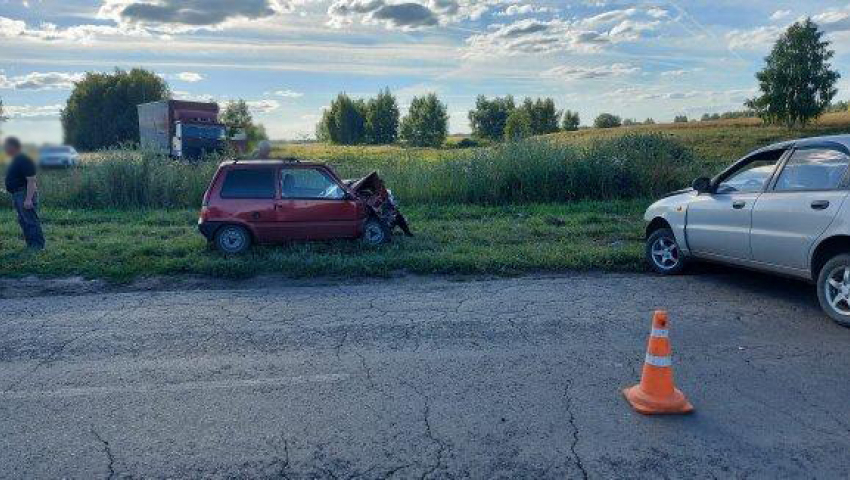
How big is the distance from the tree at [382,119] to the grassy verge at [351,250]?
11664 millimetres

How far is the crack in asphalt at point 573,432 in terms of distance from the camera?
3.87m

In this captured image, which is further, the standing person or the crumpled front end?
the crumpled front end

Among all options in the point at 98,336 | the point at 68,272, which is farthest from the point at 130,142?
the point at 98,336

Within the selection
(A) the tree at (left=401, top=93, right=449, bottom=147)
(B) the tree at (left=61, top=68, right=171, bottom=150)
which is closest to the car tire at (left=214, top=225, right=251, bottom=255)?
(B) the tree at (left=61, top=68, right=171, bottom=150)

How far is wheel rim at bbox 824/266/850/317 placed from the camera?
6.39 m

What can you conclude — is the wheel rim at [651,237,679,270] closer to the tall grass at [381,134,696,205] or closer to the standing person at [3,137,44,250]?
the standing person at [3,137,44,250]

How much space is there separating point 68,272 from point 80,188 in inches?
364

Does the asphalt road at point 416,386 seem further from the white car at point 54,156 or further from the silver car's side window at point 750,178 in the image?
the white car at point 54,156

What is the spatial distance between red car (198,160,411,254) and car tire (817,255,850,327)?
6.61m

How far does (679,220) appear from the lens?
8.63 m

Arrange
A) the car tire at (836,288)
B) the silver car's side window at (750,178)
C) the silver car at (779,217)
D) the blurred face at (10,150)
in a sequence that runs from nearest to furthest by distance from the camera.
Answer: the car tire at (836,288) → the silver car at (779,217) → the blurred face at (10,150) → the silver car's side window at (750,178)

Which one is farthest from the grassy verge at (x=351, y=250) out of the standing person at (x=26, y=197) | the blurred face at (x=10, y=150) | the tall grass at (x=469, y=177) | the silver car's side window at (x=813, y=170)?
the silver car's side window at (x=813, y=170)

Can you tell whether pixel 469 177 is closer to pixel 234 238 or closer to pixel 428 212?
pixel 428 212

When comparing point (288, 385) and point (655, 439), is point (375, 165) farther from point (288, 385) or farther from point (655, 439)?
point (655, 439)
